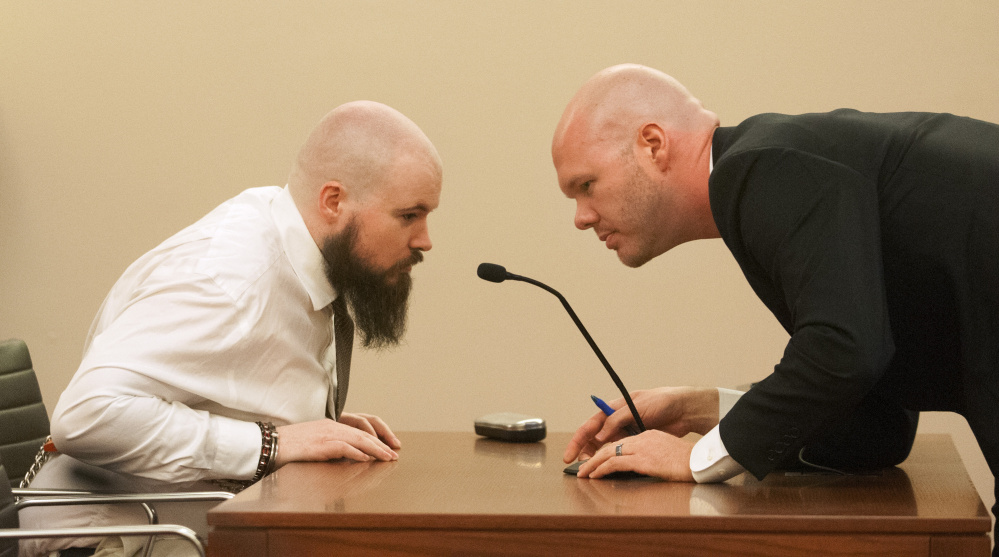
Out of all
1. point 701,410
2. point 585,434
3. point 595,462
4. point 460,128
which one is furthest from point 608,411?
point 460,128

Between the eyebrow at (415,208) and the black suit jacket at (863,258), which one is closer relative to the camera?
the black suit jacket at (863,258)

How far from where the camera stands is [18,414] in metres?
2.21

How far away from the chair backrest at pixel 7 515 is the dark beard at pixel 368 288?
2.48 feet

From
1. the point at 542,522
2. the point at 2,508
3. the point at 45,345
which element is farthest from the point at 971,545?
the point at 45,345

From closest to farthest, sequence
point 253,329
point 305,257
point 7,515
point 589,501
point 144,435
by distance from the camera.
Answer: point 589,501
point 7,515
point 144,435
point 253,329
point 305,257

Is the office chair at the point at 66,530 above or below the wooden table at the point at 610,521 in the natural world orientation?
below

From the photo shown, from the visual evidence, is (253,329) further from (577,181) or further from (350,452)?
(577,181)

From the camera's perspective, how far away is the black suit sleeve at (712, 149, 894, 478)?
126cm

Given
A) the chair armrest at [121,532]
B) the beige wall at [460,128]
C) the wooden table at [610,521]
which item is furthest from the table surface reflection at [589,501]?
the beige wall at [460,128]

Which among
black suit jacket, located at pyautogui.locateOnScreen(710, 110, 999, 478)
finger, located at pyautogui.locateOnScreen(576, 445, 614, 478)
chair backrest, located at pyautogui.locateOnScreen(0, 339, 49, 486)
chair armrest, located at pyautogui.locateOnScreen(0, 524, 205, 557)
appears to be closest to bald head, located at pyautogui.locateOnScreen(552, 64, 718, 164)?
black suit jacket, located at pyautogui.locateOnScreen(710, 110, 999, 478)

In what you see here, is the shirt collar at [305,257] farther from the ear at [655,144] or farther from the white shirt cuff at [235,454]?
the ear at [655,144]

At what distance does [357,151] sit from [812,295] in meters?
1.15

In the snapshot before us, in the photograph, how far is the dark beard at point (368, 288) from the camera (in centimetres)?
204

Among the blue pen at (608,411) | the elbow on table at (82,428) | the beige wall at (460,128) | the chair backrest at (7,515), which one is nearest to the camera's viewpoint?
the chair backrest at (7,515)
